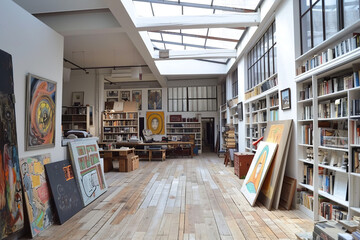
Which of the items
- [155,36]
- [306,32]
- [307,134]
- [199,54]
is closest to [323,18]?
[306,32]

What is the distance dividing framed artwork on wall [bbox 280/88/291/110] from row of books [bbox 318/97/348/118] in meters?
0.82

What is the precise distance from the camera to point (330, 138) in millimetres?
3029

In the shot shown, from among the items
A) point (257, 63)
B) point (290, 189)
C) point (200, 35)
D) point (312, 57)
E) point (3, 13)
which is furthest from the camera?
point (200, 35)

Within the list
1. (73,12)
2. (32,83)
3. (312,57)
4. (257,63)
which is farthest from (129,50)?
(312,57)

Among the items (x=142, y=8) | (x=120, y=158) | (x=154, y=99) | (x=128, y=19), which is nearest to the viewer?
(x=128, y=19)

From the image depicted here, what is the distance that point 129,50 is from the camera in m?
8.07

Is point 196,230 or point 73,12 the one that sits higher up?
point 73,12

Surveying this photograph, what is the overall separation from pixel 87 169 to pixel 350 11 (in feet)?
15.9

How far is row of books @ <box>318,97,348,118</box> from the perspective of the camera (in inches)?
109

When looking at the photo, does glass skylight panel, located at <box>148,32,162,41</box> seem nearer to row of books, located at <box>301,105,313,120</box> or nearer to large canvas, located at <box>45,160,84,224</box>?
large canvas, located at <box>45,160,84,224</box>

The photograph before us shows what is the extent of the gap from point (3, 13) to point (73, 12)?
2.54 metres

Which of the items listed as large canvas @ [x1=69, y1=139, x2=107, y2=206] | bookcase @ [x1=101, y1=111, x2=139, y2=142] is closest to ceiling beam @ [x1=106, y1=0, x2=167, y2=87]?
large canvas @ [x1=69, y1=139, x2=107, y2=206]

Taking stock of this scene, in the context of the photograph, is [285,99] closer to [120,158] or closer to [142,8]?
[142,8]

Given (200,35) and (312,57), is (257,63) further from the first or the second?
(312,57)
